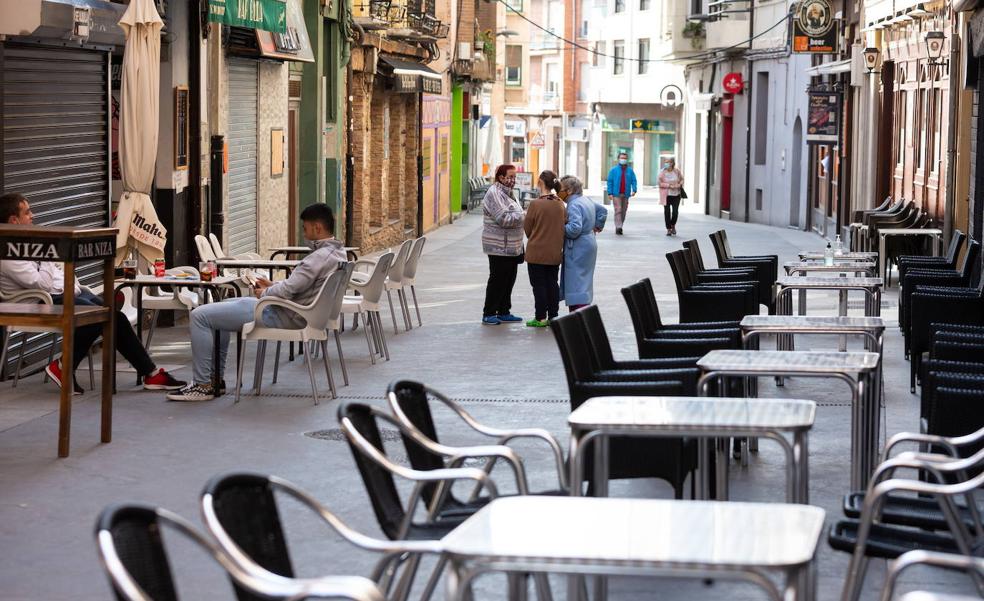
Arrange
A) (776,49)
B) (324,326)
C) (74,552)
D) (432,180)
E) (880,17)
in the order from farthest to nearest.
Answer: (776,49), (432,180), (880,17), (324,326), (74,552)

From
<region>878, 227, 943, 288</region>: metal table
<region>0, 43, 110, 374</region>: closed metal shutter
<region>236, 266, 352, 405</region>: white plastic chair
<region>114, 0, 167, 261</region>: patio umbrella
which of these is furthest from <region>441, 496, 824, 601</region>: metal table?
<region>878, 227, 943, 288</region>: metal table

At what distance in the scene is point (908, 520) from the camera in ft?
19.1

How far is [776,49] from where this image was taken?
40.0 meters

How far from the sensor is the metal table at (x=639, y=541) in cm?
388

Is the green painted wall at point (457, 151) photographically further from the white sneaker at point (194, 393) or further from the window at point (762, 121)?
the white sneaker at point (194, 393)

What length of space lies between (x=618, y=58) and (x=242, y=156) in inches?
1949

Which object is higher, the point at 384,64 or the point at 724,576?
the point at 384,64

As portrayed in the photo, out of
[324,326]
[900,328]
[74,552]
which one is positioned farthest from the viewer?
[900,328]

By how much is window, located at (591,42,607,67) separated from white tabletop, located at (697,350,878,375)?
61.2 metres

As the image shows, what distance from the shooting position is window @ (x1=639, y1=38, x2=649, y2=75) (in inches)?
2554

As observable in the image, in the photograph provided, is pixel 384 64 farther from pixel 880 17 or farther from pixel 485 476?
pixel 485 476

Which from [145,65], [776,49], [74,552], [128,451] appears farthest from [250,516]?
[776,49]

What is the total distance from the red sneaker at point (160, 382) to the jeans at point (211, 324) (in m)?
0.30

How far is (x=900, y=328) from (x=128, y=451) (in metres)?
8.75
